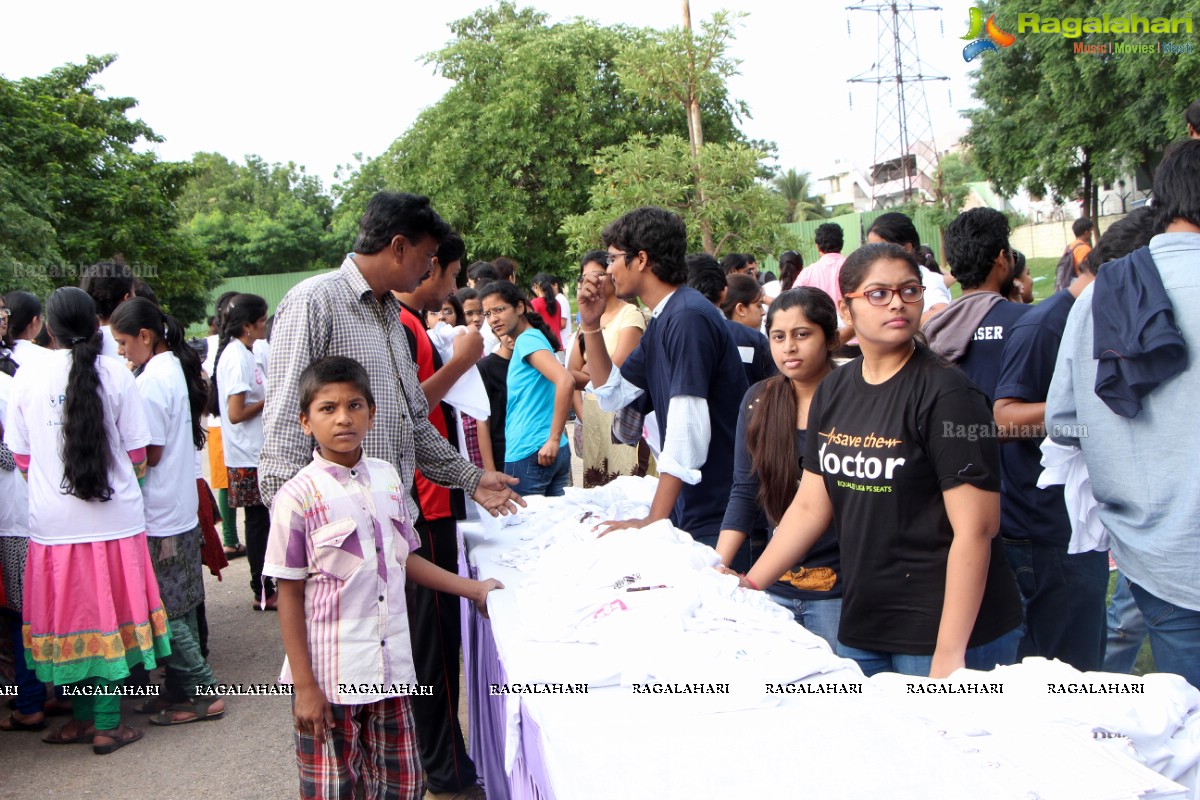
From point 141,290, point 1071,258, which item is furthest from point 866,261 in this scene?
point 1071,258

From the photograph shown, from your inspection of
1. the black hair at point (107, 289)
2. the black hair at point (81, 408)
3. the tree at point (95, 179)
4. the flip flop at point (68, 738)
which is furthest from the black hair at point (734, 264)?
the tree at point (95, 179)

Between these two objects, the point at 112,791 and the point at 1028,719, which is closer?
the point at 1028,719

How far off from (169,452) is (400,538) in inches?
95.1

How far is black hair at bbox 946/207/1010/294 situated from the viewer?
341 centimetres

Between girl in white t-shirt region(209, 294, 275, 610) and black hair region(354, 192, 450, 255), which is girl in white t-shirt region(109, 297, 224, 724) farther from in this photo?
black hair region(354, 192, 450, 255)

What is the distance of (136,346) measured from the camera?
15.6 feet

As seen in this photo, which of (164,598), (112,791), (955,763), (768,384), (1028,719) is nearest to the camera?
(955,763)

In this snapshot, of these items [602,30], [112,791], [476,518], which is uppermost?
[602,30]

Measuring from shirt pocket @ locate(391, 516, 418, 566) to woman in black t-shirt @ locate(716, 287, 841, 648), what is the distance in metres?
0.93

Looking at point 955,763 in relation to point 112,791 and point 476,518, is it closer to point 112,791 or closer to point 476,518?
point 476,518

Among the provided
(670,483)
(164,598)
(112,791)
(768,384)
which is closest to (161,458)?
(164,598)

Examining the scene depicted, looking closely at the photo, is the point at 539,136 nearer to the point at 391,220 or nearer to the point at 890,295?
the point at 391,220

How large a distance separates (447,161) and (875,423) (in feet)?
67.6

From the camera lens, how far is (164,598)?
4484 millimetres
